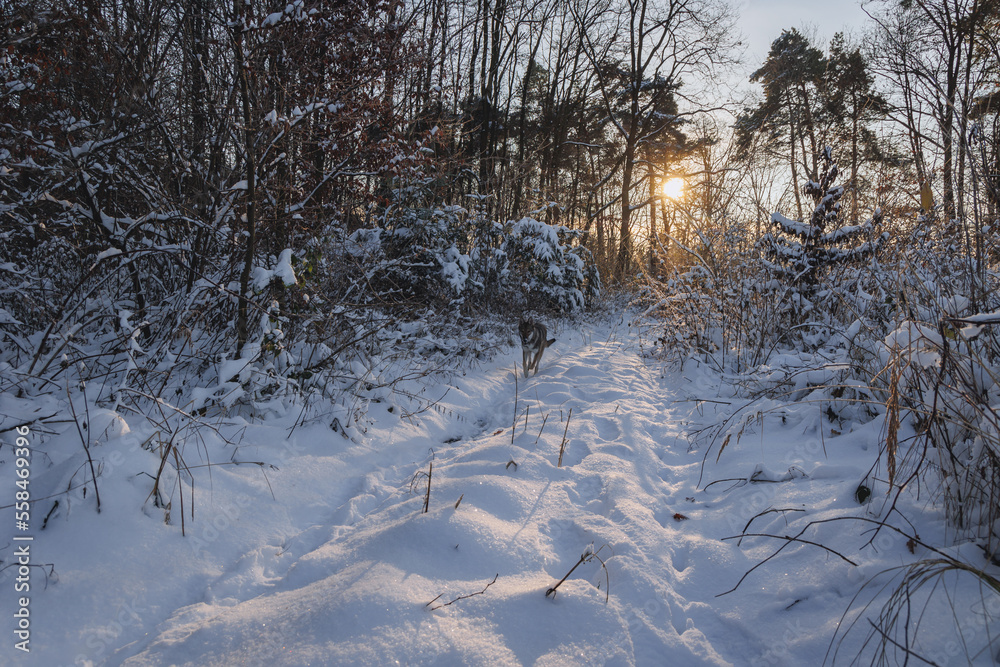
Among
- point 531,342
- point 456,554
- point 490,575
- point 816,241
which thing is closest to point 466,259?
point 531,342

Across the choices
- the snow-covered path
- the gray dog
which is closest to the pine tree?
the gray dog

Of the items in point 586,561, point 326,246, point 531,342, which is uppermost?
point 326,246

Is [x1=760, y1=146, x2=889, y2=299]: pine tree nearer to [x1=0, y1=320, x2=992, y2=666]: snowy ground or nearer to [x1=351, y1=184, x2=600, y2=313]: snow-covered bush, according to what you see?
[x1=0, y1=320, x2=992, y2=666]: snowy ground

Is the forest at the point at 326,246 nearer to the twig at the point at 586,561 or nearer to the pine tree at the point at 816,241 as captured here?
the pine tree at the point at 816,241

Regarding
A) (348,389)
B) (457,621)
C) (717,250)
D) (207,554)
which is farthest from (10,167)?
(717,250)

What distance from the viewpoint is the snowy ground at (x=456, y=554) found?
132cm

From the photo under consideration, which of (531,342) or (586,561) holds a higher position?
(531,342)

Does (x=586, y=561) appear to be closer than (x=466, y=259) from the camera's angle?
A: Yes

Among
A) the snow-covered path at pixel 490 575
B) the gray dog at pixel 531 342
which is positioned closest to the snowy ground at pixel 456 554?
the snow-covered path at pixel 490 575

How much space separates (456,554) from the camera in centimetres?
174

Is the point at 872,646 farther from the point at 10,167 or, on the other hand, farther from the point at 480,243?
the point at 480,243

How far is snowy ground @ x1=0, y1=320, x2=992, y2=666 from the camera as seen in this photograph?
1315mm

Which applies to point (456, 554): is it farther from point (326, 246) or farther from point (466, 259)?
point (466, 259)

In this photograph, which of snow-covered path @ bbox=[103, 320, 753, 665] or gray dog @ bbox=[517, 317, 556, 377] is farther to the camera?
gray dog @ bbox=[517, 317, 556, 377]
